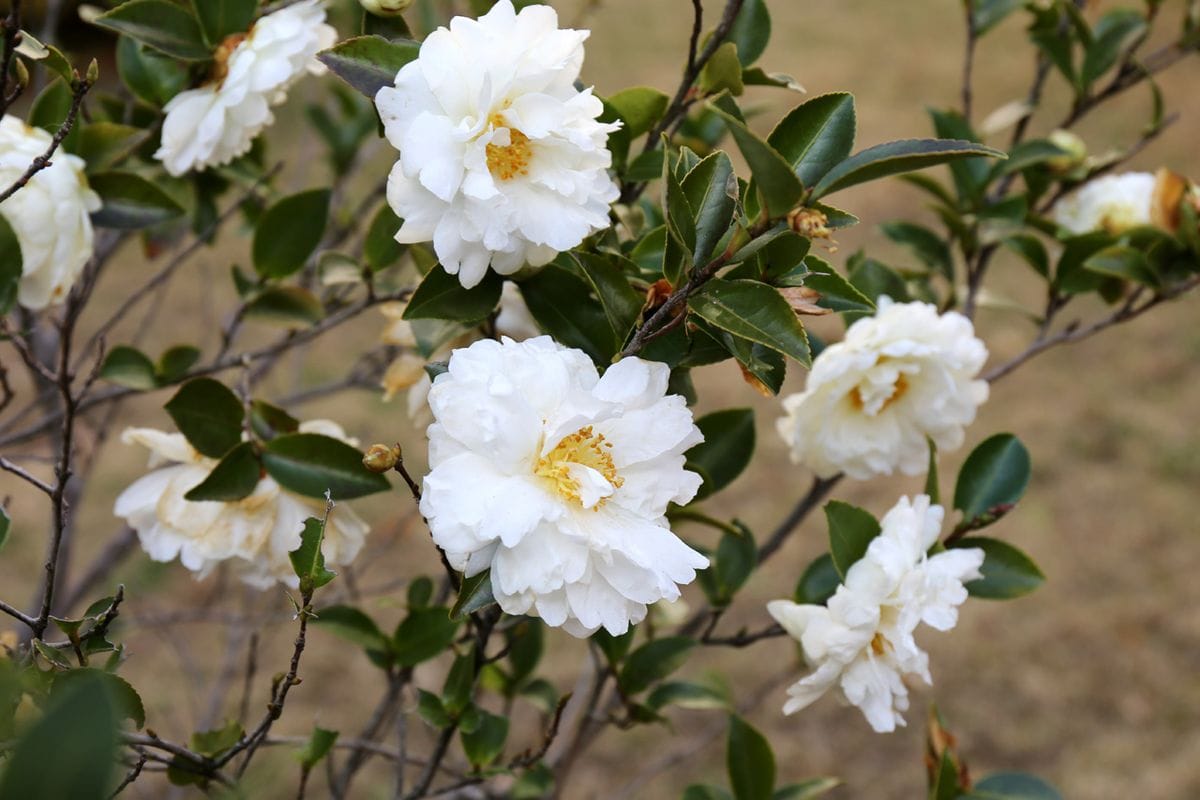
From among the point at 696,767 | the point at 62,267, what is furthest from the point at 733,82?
the point at 696,767

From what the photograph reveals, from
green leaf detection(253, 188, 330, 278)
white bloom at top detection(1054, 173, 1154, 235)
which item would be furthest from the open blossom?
white bloom at top detection(1054, 173, 1154, 235)

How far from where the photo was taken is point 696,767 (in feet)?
8.02

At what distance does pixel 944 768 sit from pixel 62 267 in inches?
33.0

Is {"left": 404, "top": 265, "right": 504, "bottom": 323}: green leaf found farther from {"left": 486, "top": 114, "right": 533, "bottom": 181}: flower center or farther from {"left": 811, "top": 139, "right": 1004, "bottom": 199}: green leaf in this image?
{"left": 811, "top": 139, "right": 1004, "bottom": 199}: green leaf

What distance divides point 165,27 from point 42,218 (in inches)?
7.3

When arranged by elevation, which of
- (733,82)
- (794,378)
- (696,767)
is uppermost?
(733,82)

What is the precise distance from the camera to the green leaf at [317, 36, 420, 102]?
0.75m

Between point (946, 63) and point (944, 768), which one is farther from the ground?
point (944, 768)

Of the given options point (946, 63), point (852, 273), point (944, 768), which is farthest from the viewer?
point (946, 63)

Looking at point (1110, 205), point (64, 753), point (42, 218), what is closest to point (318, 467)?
point (42, 218)

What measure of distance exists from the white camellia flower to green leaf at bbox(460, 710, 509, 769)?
0.90 ft

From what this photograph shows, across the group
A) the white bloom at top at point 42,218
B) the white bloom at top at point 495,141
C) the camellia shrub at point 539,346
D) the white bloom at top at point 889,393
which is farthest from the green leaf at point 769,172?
the white bloom at top at point 42,218

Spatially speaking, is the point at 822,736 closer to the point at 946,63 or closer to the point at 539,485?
the point at 539,485

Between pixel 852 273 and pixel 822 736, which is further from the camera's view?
pixel 822 736
